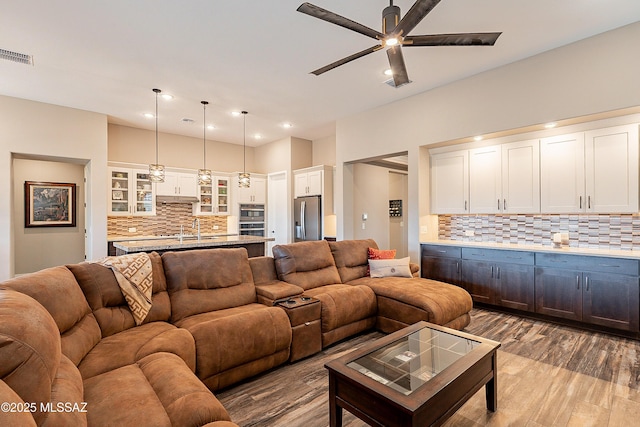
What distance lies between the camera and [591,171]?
3629 millimetres

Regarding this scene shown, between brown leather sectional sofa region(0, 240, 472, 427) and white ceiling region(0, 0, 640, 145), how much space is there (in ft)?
7.67

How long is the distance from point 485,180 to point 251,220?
17.5 ft

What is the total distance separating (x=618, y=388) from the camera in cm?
232

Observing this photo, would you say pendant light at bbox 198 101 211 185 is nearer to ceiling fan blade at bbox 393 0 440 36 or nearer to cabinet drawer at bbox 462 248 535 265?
ceiling fan blade at bbox 393 0 440 36

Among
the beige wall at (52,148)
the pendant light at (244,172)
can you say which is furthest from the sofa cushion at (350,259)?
the beige wall at (52,148)

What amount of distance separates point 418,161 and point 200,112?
4066 mm

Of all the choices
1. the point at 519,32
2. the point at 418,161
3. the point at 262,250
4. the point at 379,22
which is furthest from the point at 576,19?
the point at 262,250

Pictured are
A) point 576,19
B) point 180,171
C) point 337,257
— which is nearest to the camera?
point 576,19

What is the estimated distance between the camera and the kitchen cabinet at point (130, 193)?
604 cm

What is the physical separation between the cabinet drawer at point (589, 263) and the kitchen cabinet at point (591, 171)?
1.96ft

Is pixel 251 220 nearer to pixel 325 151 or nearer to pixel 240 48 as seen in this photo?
pixel 325 151

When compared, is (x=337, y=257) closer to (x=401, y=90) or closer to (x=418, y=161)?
(x=418, y=161)

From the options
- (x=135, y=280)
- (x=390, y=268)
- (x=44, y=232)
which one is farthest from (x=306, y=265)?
(x=44, y=232)

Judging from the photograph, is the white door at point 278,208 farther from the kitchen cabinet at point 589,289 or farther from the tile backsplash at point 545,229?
the kitchen cabinet at point 589,289
